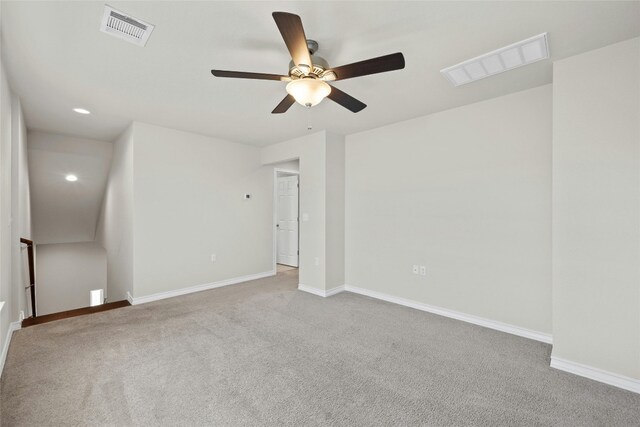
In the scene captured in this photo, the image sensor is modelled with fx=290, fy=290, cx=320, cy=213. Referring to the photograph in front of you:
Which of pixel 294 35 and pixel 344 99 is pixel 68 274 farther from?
pixel 294 35

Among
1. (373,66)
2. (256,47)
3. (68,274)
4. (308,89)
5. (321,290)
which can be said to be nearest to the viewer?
(373,66)

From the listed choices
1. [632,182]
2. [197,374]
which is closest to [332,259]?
[197,374]

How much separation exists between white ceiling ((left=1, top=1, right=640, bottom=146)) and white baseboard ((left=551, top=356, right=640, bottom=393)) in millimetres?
2436

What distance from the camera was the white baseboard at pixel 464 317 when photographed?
2.89m

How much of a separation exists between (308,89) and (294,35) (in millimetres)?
449

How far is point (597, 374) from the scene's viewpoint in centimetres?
221

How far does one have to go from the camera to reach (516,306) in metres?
3.01

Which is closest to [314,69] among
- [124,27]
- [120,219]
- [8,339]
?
[124,27]

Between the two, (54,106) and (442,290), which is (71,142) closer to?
(54,106)

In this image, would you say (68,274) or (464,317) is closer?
(464,317)

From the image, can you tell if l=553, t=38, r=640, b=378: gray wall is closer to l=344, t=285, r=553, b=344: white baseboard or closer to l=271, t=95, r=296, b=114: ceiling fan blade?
l=344, t=285, r=553, b=344: white baseboard

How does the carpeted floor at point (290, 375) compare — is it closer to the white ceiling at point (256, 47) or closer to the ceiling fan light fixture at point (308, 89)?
the ceiling fan light fixture at point (308, 89)

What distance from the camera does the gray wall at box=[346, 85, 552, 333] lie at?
2900 mm

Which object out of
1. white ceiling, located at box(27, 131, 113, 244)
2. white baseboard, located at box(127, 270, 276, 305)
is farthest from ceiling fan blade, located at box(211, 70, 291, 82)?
white ceiling, located at box(27, 131, 113, 244)
